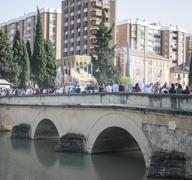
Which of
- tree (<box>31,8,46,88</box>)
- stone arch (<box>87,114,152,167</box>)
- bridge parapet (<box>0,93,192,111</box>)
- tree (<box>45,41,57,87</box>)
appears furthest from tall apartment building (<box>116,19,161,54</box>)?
stone arch (<box>87,114,152,167</box>)

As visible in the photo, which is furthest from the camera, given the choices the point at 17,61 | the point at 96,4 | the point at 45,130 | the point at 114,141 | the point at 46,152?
the point at 96,4

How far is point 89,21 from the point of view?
86.5 meters

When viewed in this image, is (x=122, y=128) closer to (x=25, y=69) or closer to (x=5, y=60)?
(x=5, y=60)

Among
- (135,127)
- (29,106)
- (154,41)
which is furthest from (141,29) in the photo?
(135,127)

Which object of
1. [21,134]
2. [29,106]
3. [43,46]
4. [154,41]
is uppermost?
[154,41]

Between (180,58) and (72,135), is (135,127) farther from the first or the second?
(180,58)

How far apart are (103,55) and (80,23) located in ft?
112

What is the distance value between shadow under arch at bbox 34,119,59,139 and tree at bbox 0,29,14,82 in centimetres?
1676

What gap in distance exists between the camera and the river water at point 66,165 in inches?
739

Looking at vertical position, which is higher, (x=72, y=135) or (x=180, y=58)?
(x=180, y=58)

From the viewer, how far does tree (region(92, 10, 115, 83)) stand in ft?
180

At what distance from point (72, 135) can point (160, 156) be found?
8.30 metres

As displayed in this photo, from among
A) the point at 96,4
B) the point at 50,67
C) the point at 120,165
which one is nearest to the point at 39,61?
the point at 50,67

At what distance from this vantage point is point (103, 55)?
55.9m
